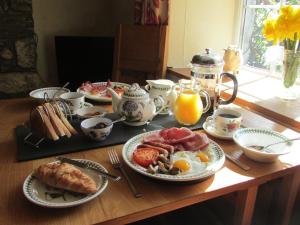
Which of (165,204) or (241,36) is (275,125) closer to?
(165,204)

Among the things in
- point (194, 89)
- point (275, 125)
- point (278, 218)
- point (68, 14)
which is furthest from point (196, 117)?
point (68, 14)

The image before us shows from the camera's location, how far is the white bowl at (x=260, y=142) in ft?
2.69

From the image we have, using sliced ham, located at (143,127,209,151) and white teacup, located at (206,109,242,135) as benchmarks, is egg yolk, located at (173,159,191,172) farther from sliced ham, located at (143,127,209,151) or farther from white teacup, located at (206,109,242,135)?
white teacup, located at (206,109,242,135)

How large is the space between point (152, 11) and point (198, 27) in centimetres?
38

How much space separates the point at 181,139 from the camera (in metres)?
0.89

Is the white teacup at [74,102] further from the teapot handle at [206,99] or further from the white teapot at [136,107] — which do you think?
the teapot handle at [206,99]

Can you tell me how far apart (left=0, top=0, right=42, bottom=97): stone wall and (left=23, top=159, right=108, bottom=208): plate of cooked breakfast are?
2210 millimetres

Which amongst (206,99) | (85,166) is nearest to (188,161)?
(85,166)

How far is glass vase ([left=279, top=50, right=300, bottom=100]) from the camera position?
1302 mm

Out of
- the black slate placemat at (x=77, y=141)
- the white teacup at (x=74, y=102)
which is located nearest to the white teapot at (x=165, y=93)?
the black slate placemat at (x=77, y=141)

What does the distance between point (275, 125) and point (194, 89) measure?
344 millimetres

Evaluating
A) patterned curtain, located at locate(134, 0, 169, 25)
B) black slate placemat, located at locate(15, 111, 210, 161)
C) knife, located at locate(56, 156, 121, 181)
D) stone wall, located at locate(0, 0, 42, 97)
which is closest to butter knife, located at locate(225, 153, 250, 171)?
black slate placemat, located at locate(15, 111, 210, 161)

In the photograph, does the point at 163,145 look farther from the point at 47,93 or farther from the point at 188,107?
the point at 47,93

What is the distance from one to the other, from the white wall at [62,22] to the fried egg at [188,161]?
2.46 meters
